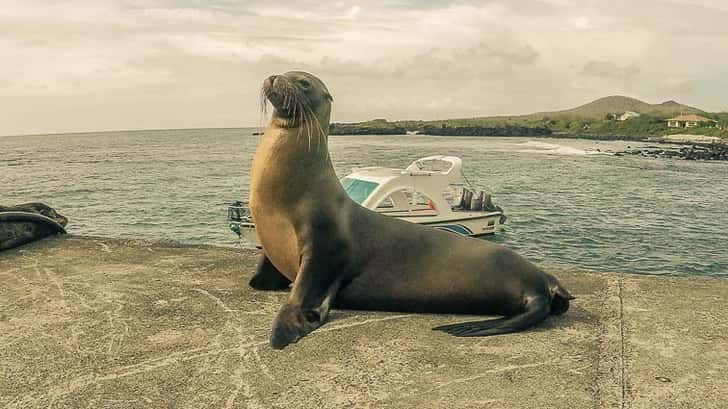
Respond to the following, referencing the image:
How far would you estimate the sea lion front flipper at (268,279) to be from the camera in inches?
209

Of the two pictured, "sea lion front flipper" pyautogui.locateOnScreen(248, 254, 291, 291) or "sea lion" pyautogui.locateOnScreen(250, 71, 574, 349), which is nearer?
"sea lion" pyautogui.locateOnScreen(250, 71, 574, 349)

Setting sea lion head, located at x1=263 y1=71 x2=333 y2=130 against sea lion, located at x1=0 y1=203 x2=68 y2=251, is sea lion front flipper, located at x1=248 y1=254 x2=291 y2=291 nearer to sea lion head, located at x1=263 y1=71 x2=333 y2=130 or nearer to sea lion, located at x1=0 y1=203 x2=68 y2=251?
sea lion head, located at x1=263 y1=71 x2=333 y2=130

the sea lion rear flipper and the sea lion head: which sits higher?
the sea lion head

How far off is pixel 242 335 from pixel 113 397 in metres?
1.00

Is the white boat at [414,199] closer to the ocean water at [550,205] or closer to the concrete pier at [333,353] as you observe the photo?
the ocean water at [550,205]

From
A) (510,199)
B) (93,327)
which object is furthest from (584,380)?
(510,199)

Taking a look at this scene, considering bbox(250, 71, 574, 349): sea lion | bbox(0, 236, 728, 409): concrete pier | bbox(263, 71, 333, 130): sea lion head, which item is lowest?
bbox(0, 236, 728, 409): concrete pier

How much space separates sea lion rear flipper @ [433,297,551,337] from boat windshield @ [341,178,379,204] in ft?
40.3

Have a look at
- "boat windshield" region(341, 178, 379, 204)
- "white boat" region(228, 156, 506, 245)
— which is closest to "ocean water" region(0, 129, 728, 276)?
"white boat" region(228, 156, 506, 245)

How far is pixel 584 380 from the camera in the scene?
11.6 feet

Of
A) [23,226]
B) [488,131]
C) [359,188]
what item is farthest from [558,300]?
[488,131]

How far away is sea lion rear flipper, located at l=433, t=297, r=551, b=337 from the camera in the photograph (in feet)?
14.0

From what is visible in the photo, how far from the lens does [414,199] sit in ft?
63.6

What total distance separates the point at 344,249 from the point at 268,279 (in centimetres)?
86
